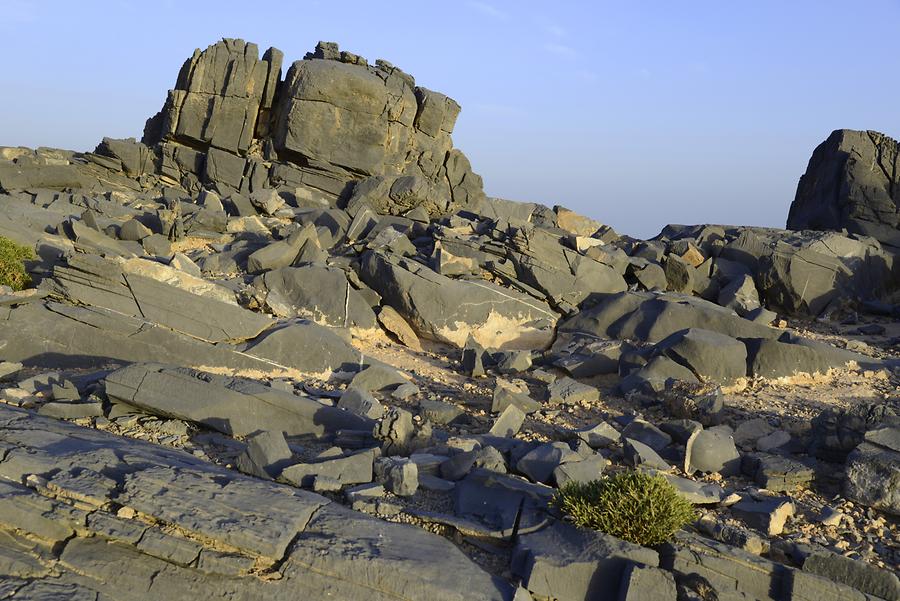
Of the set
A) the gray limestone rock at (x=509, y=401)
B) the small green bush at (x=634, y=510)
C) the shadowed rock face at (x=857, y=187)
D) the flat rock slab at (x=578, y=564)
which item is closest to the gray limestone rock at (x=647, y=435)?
the gray limestone rock at (x=509, y=401)

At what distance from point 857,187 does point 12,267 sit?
30297mm

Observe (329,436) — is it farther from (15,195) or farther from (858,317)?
(15,195)

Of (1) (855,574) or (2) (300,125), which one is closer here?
(1) (855,574)

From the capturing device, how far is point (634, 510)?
24.5 feet

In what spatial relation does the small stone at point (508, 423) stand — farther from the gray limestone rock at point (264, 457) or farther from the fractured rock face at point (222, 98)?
the fractured rock face at point (222, 98)

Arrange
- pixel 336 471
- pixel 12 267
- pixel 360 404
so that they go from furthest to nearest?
pixel 12 267 < pixel 360 404 < pixel 336 471

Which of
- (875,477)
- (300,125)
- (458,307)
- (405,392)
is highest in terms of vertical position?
(300,125)

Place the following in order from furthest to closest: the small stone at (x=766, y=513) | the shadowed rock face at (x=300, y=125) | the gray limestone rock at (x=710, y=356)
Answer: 1. the shadowed rock face at (x=300, y=125)
2. the gray limestone rock at (x=710, y=356)
3. the small stone at (x=766, y=513)

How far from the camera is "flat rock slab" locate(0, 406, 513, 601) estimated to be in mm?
6621

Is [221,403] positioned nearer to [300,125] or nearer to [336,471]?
[336,471]

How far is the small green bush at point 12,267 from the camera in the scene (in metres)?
15.4

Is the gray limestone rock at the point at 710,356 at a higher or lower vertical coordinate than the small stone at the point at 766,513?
higher

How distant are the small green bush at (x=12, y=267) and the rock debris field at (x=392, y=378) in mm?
482

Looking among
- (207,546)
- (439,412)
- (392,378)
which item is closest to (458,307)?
(392,378)
